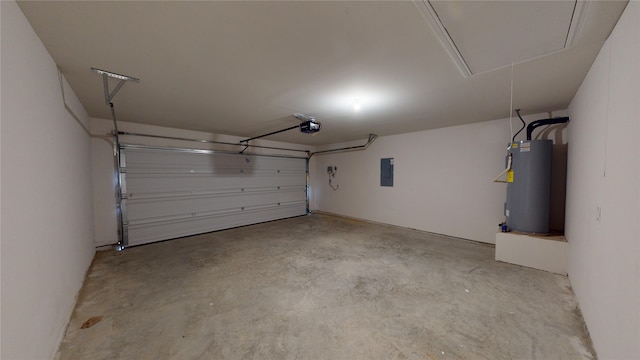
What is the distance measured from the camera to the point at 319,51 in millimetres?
1664

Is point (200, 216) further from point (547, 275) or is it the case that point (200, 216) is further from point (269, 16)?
point (547, 275)

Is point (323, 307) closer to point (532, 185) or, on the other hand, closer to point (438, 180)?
point (532, 185)

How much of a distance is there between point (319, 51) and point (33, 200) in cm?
216

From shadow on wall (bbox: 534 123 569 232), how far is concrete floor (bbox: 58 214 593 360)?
962mm

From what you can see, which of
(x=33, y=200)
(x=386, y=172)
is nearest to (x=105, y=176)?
(x=33, y=200)

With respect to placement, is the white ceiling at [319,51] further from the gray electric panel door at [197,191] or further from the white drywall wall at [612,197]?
the gray electric panel door at [197,191]

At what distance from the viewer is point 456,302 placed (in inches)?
81.8

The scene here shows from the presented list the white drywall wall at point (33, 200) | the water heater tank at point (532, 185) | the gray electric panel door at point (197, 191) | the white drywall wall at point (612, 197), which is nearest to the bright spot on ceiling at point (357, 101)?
the white drywall wall at point (612, 197)

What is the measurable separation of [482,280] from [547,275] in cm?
87

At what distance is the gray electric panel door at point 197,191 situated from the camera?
3930 mm

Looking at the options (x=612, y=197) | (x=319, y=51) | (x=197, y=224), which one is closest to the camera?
(x=612, y=197)

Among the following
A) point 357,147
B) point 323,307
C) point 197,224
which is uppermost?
point 357,147

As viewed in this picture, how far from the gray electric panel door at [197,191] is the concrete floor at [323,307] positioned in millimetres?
830

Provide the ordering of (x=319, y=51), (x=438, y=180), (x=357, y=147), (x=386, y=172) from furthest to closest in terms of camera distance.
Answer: (x=357, y=147) → (x=386, y=172) → (x=438, y=180) → (x=319, y=51)
